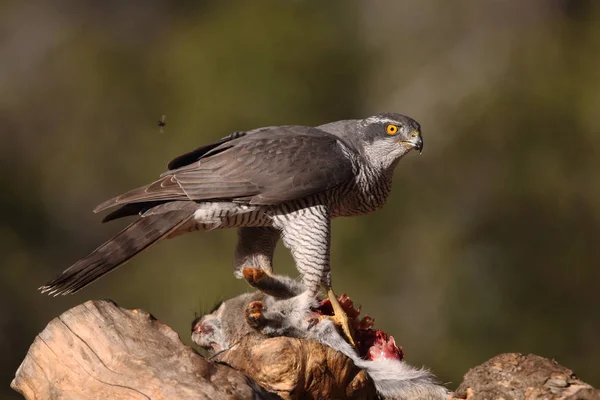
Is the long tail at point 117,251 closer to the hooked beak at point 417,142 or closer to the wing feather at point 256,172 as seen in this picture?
the wing feather at point 256,172

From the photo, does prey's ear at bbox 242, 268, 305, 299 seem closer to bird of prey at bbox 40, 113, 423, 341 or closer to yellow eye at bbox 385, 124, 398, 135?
bird of prey at bbox 40, 113, 423, 341

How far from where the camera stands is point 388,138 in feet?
14.6

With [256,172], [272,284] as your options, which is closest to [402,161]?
[256,172]

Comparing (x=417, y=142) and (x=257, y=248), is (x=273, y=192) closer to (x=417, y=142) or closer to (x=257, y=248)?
(x=257, y=248)

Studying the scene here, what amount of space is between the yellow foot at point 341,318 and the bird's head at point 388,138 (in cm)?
86

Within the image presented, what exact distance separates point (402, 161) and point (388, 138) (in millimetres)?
5958

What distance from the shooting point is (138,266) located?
1083 centimetres

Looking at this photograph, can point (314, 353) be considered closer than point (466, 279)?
Yes

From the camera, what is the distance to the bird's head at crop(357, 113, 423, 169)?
4422mm

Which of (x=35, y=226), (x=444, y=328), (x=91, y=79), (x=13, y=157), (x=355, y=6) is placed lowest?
(x=444, y=328)

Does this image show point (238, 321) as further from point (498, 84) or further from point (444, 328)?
point (498, 84)

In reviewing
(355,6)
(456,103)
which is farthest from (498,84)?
(355,6)

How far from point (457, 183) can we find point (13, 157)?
17.9ft

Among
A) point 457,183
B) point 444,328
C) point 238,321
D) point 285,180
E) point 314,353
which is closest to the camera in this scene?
point 314,353
